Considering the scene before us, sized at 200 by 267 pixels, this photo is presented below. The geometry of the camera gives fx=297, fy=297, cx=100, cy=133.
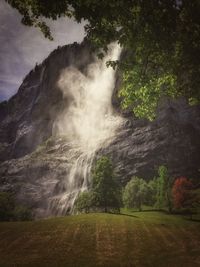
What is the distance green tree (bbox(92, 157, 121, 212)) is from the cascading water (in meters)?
36.1

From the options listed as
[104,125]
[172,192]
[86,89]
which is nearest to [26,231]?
[172,192]

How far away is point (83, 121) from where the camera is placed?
15812cm

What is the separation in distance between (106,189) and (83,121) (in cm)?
9534

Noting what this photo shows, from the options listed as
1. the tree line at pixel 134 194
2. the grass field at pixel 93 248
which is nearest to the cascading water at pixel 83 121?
the tree line at pixel 134 194

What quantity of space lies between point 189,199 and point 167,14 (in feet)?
205

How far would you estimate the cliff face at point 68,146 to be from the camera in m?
107

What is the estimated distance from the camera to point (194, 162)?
105875 millimetres

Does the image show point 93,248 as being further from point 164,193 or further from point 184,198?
point 164,193

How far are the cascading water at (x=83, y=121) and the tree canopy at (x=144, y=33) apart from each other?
85749 mm

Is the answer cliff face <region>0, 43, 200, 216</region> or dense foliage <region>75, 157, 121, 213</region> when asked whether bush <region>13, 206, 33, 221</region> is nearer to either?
dense foliage <region>75, 157, 121, 213</region>

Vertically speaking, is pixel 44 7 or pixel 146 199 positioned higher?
pixel 146 199

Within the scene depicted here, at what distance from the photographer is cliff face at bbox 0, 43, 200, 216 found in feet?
351

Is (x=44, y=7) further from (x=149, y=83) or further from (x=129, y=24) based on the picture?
(x=149, y=83)

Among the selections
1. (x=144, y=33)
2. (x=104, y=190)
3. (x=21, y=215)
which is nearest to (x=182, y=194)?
(x=104, y=190)
